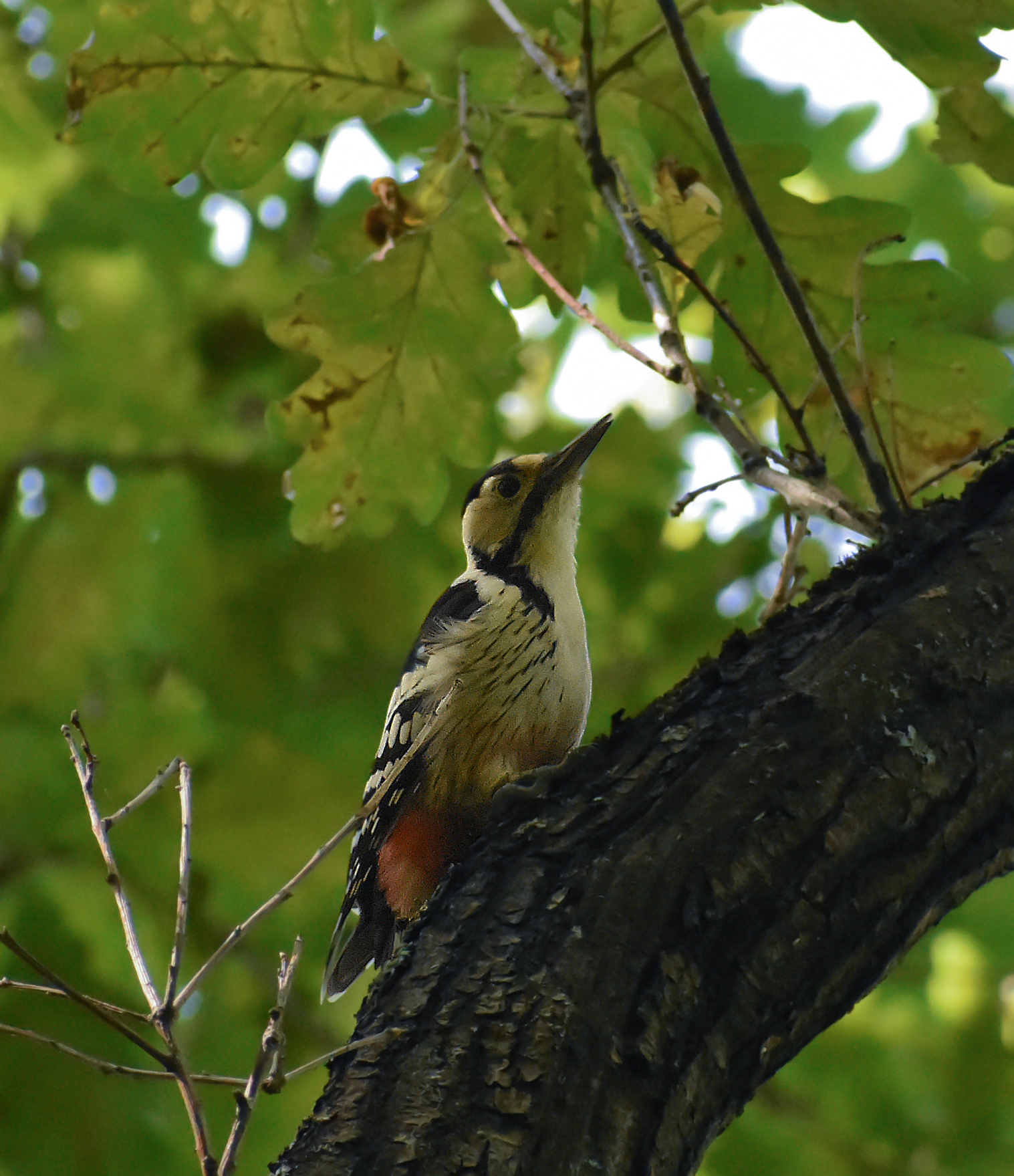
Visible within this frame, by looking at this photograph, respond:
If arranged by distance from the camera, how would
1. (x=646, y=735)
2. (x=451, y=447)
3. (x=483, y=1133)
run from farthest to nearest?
1. (x=451, y=447)
2. (x=646, y=735)
3. (x=483, y=1133)

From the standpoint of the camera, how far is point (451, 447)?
316 centimetres

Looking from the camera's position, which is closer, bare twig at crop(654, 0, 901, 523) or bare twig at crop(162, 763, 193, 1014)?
bare twig at crop(162, 763, 193, 1014)

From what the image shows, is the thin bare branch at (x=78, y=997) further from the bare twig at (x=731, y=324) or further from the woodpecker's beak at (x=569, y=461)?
the woodpecker's beak at (x=569, y=461)

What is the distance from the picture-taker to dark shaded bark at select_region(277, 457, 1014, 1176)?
1.73m

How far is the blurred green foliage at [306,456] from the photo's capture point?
2.87 meters

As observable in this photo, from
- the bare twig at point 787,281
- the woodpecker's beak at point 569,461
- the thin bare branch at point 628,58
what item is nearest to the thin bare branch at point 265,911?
the bare twig at point 787,281

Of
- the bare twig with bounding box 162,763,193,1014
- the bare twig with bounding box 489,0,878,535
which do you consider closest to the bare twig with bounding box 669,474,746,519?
the bare twig with bounding box 489,0,878,535

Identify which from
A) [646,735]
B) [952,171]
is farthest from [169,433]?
[952,171]

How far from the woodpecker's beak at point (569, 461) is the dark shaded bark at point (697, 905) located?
6.51ft

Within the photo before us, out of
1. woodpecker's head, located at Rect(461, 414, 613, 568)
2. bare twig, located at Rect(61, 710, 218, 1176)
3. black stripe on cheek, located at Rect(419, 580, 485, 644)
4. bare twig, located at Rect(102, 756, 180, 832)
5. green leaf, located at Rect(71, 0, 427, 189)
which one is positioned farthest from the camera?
woodpecker's head, located at Rect(461, 414, 613, 568)

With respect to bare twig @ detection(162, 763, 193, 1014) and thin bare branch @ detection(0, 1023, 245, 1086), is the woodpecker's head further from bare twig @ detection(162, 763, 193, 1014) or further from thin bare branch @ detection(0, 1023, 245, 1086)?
thin bare branch @ detection(0, 1023, 245, 1086)

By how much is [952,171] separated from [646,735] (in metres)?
5.91

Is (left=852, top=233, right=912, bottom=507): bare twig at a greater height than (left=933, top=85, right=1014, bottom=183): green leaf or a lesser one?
lesser

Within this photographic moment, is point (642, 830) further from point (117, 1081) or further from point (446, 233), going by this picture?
point (117, 1081)
